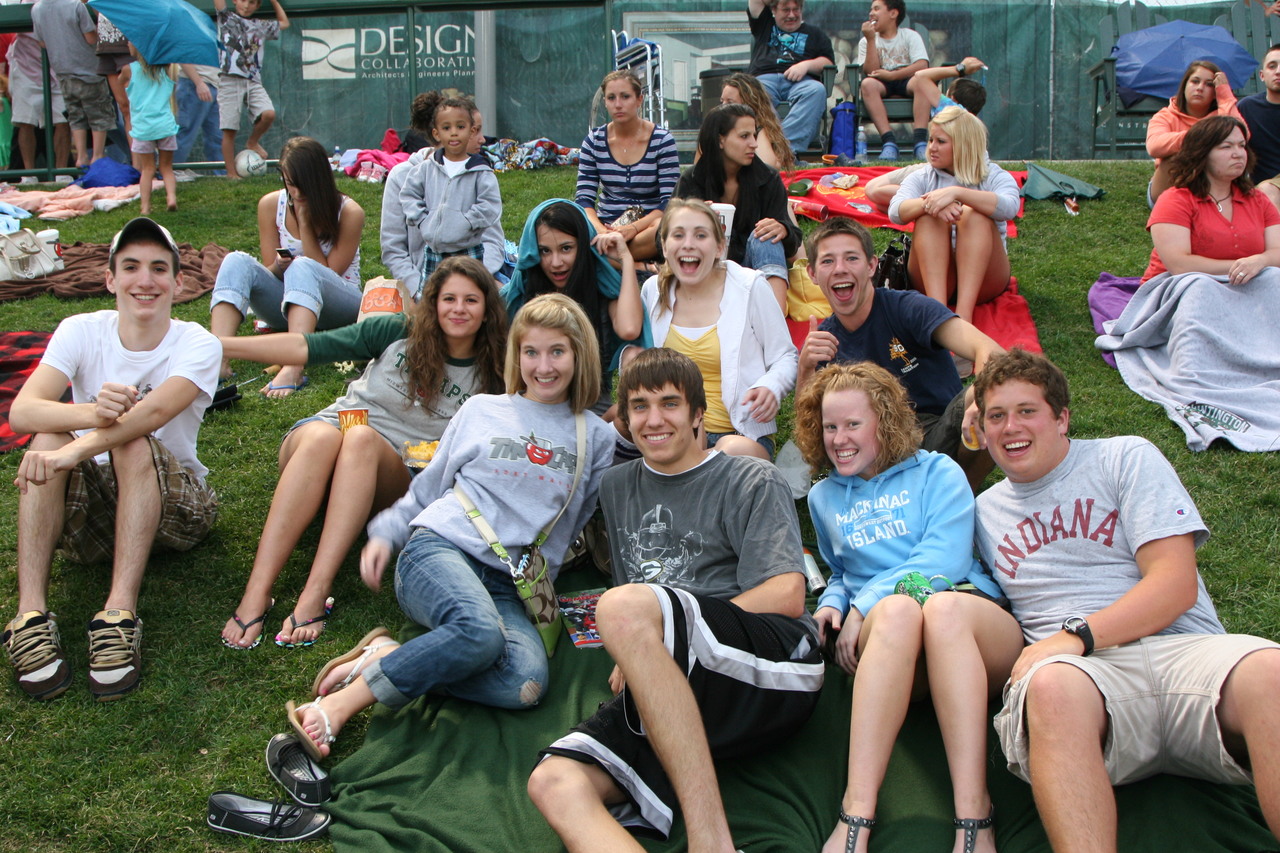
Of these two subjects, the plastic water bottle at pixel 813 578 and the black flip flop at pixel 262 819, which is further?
the plastic water bottle at pixel 813 578

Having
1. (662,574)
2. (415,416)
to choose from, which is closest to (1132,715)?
(662,574)

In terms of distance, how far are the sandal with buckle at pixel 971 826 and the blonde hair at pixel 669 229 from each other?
2608mm

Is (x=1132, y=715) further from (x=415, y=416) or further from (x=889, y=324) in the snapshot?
(x=415, y=416)

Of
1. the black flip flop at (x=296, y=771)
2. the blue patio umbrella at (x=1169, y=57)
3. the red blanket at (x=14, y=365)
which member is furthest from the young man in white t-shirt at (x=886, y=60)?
the black flip flop at (x=296, y=771)

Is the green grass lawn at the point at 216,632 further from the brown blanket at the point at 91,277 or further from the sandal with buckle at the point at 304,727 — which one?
the brown blanket at the point at 91,277

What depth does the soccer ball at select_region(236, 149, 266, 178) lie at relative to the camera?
34.1ft

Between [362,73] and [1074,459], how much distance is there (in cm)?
1094

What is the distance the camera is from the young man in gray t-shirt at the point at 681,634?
102 inches

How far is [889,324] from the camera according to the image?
4.22 metres

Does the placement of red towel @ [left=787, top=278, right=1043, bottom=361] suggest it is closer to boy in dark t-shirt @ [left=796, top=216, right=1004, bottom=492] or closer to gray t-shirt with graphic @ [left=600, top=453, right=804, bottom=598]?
boy in dark t-shirt @ [left=796, top=216, right=1004, bottom=492]

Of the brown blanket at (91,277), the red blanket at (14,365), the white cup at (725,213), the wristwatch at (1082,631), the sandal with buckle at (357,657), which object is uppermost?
the white cup at (725,213)

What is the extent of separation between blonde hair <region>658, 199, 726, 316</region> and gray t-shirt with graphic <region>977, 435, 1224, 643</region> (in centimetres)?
191

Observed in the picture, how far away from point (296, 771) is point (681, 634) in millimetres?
1246

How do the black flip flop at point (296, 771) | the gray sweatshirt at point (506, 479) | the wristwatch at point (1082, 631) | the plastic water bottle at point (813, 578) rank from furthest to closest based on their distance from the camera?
the plastic water bottle at point (813, 578)
the gray sweatshirt at point (506, 479)
the black flip flop at point (296, 771)
the wristwatch at point (1082, 631)
